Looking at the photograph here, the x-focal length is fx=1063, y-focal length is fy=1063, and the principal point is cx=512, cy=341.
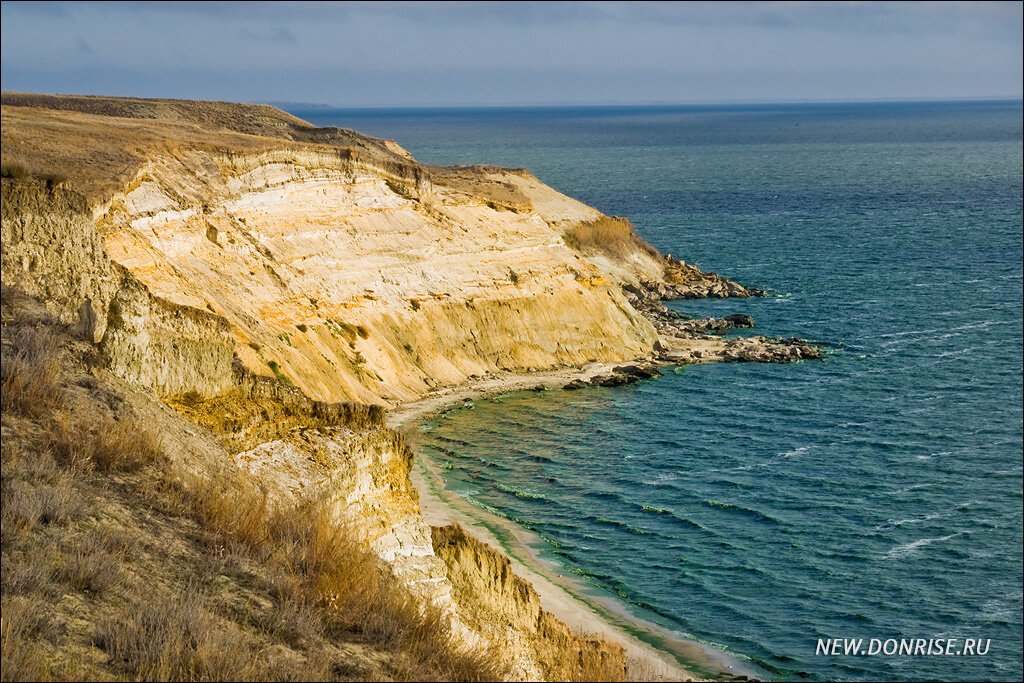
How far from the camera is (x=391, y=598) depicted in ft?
42.3

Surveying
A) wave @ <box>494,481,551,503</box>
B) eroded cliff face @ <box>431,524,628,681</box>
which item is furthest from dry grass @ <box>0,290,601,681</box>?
wave @ <box>494,481,551,503</box>

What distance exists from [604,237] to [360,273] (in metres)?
31.0

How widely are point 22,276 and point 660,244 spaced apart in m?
74.4

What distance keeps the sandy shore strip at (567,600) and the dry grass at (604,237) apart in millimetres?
31514

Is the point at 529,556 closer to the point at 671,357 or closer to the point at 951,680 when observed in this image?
the point at 951,680

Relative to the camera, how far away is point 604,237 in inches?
2872

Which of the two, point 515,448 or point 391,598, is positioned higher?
point 391,598

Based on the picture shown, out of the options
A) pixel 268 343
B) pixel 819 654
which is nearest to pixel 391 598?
pixel 819 654

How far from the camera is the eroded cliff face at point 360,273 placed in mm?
36625

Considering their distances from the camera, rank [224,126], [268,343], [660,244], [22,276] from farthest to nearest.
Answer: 1. [660,244]
2. [224,126]
3. [268,343]
4. [22,276]

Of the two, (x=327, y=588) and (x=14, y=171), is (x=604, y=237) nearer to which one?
(x=14, y=171)

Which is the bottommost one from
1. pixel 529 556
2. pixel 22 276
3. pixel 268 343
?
pixel 529 556

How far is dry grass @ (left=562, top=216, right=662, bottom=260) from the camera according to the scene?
7106 cm

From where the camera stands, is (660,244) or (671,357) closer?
(671,357)
